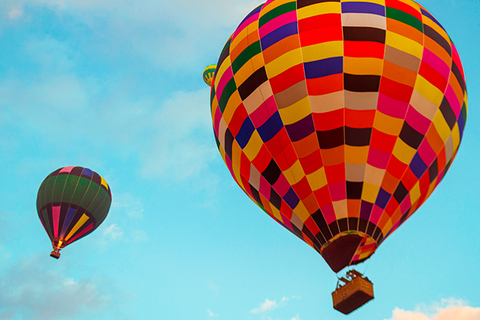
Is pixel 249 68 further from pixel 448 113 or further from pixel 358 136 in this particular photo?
pixel 448 113

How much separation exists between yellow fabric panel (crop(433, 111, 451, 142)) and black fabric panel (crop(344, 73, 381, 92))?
1.59 meters

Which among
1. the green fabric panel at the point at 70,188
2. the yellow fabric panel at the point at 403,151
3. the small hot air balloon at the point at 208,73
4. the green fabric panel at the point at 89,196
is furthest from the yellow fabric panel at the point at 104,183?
the yellow fabric panel at the point at 403,151

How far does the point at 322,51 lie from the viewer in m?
10.0

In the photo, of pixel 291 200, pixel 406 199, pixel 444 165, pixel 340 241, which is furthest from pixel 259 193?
pixel 444 165

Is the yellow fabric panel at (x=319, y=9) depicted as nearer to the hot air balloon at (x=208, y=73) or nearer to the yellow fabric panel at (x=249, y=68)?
the yellow fabric panel at (x=249, y=68)

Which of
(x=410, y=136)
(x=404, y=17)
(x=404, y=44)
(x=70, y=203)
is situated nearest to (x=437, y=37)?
(x=404, y=17)

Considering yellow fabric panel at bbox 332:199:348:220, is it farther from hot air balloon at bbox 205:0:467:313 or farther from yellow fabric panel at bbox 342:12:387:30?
yellow fabric panel at bbox 342:12:387:30

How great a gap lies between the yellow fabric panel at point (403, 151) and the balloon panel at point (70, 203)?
1624 centimetres

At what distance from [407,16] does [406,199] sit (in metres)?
4.04

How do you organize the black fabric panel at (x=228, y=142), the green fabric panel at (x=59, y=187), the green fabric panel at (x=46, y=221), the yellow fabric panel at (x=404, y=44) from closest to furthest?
1. the yellow fabric panel at (x=404, y=44)
2. the black fabric panel at (x=228, y=142)
3. the green fabric panel at (x=46, y=221)
4. the green fabric panel at (x=59, y=187)

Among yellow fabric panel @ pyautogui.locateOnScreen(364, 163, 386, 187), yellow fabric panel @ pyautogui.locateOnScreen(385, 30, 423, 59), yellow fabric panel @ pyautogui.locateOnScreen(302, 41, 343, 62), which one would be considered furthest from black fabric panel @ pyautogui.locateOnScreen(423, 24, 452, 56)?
yellow fabric panel @ pyautogui.locateOnScreen(364, 163, 386, 187)

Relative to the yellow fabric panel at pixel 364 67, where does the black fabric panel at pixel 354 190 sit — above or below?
below

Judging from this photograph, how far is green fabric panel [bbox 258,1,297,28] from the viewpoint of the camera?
10.9 m

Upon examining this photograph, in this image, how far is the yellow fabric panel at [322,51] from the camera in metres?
9.96
